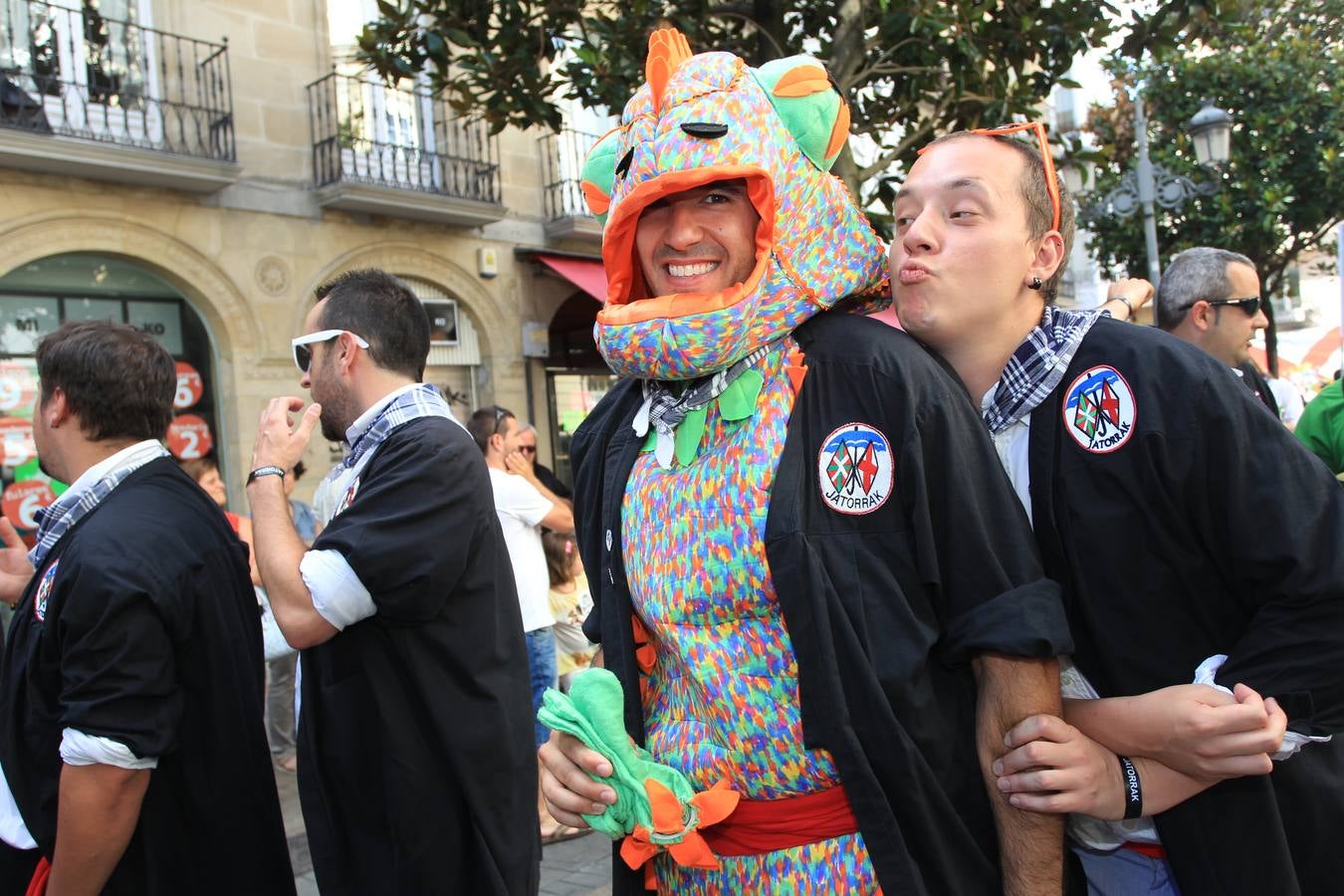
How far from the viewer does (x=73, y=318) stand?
30.8 ft

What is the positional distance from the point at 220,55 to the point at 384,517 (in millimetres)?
9236

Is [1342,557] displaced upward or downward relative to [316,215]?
downward

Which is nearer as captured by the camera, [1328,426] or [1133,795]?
[1133,795]

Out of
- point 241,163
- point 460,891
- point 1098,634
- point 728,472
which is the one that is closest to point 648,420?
point 728,472

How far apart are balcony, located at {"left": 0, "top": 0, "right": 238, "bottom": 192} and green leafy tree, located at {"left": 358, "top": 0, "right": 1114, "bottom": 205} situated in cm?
310

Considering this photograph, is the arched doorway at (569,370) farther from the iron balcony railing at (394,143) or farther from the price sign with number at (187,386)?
the price sign with number at (187,386)

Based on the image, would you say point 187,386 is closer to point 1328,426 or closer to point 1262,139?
point 1328,426

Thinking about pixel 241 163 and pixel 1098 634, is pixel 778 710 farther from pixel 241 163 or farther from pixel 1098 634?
pixel 241 163

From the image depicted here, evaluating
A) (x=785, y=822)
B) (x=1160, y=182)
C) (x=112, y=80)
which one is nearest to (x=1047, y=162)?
(x=785, y=822)

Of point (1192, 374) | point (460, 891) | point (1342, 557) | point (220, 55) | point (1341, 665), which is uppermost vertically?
point (220, 55)

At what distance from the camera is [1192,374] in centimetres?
149

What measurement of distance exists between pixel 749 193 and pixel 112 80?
982cm

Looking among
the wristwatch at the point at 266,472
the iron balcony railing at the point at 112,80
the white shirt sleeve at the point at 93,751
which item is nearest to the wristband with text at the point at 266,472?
the wristwatch at the point at 266,472

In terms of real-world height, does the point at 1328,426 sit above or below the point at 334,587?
above
